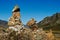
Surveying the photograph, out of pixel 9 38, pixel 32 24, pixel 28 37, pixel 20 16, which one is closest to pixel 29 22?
pixel 32 24

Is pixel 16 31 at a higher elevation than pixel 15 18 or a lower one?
lower

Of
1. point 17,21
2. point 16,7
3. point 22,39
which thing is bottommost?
point 22,39

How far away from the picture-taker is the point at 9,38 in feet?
68.6

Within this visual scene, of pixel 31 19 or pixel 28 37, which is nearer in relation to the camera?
pixel 28 37

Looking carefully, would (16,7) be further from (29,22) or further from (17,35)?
(29,22)

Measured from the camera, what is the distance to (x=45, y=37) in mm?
29141

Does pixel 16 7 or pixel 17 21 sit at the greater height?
pixel 16 7

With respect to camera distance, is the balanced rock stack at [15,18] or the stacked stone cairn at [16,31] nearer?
the stacked stone cairn at [16,31]

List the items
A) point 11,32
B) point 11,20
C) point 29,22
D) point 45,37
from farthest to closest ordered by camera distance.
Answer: point 29,22 → point 45,37 → point 11,20 → point 11,32

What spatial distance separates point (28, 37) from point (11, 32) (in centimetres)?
268

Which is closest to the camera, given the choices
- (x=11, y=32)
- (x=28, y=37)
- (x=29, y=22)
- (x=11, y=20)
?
(x=11, y=32)

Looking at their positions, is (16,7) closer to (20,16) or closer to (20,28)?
(20,16)

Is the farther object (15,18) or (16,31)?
(15,18)

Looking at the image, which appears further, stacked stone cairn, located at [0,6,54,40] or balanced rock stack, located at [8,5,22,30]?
balanced rock stack, located at [8,5,22,30]
